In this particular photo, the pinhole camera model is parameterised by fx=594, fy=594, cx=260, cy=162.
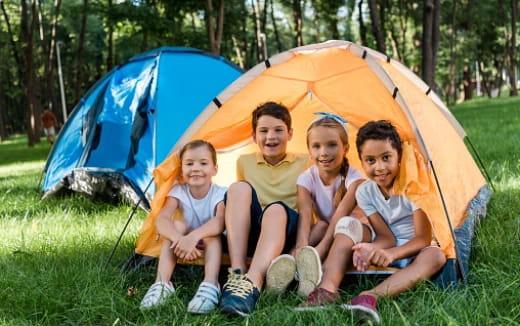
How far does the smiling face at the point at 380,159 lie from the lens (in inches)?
116

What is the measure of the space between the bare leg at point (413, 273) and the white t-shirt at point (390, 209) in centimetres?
25

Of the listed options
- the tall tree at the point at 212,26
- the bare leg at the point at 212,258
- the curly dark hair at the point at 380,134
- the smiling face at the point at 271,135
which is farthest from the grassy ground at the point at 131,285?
the tall tree at the point at 212,26

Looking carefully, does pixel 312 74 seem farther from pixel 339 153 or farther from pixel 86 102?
pixel 86 102

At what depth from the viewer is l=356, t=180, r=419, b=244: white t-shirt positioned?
3025 mm

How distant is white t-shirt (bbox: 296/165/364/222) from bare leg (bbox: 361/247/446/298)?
2.45ft

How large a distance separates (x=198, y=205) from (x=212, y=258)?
0.48m

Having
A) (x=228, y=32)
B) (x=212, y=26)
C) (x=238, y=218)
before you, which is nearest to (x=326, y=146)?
(x=238, y=218)

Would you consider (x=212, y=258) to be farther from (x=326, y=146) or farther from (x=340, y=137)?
(x=340, y=137)

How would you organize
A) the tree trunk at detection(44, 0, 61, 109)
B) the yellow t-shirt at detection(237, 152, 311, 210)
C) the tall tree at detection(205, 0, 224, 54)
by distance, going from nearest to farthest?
the yellow t-shirt at detection(237, 152, 311, 210)
the tall tree at detection(205, 0, 224, 54)
the tree trunk at detection(44, 0, 61, 109)

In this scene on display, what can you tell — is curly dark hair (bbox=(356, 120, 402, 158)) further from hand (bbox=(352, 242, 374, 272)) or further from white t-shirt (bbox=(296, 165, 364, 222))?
hand (bbox=(352, 242, 374, 272))

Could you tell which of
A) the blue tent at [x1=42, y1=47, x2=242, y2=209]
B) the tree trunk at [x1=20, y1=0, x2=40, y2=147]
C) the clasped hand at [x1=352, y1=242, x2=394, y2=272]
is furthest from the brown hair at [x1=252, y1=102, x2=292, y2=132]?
the tree trunk at [x1=20, y1=0, x2=40, y2=147]

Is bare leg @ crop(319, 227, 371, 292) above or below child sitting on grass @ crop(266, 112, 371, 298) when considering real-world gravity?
below

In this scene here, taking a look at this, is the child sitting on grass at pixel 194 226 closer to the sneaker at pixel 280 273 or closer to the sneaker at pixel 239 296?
the sneaker at pixel 239 296

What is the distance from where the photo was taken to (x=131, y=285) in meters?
3.17
